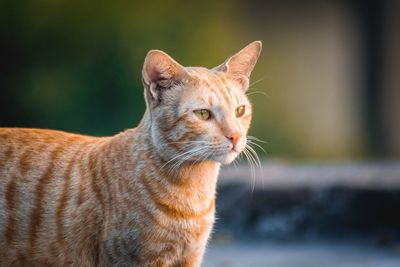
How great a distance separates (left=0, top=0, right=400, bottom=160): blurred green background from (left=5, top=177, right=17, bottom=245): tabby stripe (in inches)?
205

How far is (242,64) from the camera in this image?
14.6 feet

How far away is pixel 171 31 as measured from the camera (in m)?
10.5

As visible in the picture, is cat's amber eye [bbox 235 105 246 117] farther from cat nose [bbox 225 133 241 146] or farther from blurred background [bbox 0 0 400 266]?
blurred background [bbox 0 0 400 266]

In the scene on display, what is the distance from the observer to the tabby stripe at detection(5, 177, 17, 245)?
4.28m

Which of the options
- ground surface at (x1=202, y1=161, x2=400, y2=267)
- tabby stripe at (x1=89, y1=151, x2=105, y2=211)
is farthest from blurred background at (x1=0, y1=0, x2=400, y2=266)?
tabby stripe at (x1=89, y1=151, x2=105, y2=211)

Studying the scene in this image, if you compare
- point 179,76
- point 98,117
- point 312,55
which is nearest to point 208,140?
point 179,76

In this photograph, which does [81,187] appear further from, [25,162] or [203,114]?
[203,114]

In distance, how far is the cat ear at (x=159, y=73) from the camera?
411 centimetres

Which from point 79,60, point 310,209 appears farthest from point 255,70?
point 310,209

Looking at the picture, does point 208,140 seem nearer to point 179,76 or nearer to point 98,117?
point 179,76

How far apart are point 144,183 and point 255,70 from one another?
21.9 ft

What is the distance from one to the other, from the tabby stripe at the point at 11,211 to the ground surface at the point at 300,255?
5.83 ft

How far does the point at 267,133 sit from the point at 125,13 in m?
2.14

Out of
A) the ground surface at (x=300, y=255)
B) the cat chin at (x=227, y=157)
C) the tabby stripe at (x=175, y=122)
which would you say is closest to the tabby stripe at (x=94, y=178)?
the tabby stripe at (x=175, y=122)
